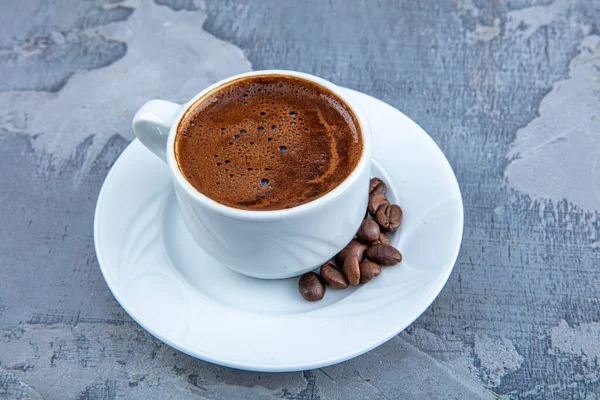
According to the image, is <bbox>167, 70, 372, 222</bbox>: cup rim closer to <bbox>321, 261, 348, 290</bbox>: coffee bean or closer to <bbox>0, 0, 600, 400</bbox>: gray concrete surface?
<bbox>321, 261, 348, 290</bbox>: coffee bean

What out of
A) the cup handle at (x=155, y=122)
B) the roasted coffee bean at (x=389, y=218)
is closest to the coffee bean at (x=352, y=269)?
the roasted coffee bean at (x=389, y=218)

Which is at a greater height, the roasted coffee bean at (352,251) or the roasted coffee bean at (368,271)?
the roasted coffee bean at (368,271)

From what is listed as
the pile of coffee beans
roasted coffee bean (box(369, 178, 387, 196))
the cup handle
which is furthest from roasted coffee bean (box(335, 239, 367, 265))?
the cup handle

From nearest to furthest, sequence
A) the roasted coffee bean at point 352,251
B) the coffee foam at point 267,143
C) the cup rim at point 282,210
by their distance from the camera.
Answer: the cup rim at point 282,210 < the coffee foam at point 267,143 < the roasted coffee bean at point 352,251

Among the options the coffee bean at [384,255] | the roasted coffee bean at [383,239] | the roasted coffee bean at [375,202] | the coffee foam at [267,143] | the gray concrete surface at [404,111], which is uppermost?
the coffee foam at [267,143]

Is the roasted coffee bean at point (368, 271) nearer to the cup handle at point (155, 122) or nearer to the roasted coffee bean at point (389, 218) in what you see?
the roasted coffee bean at point (389, 218)

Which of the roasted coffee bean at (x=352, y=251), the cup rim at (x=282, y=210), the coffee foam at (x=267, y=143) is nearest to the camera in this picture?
the cup rim at (x=282, y=210)

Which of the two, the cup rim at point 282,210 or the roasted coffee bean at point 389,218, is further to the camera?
the roasted coffee bean at point 389,218
